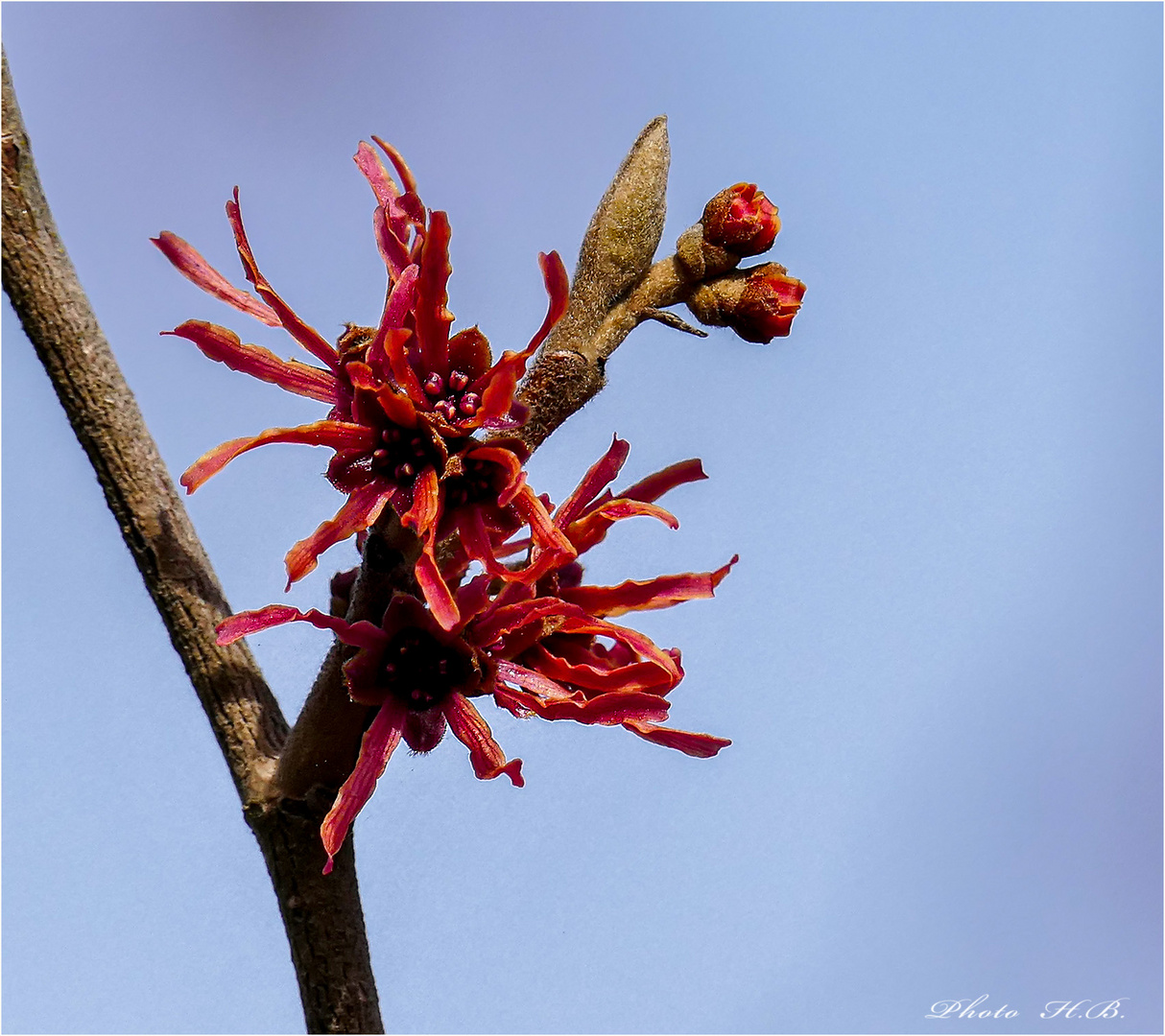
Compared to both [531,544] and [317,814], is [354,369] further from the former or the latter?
[317,814]

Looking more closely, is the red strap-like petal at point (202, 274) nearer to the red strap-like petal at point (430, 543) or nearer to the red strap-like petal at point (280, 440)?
the red strap-like petal at point (280, 440)

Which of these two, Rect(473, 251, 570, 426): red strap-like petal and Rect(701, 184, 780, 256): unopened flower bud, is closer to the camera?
Rect(473, 251, 570, 426): red strap-like petal

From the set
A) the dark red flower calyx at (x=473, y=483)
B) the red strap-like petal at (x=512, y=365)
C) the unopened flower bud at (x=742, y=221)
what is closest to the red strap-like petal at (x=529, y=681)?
the dark red flower calyx at (x=473, y=483)

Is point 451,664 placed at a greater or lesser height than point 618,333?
lesser

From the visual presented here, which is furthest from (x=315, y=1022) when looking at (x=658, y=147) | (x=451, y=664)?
(x=658, y=147)

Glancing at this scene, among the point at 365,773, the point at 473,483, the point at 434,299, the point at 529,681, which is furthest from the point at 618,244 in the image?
the point at 365,773

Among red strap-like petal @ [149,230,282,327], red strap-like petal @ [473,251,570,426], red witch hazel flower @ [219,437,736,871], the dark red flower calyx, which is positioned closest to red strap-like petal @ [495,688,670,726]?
red witch hazel flower @ [219,437,736,871]

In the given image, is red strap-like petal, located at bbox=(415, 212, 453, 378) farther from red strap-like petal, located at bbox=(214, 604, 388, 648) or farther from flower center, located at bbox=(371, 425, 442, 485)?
red strap-like petal, located at bbox=(214, 604, 388, 648)
